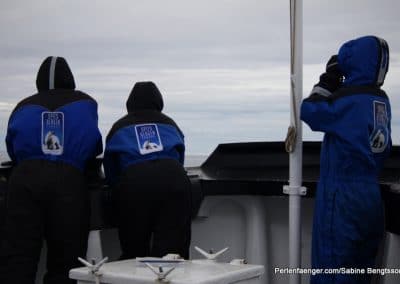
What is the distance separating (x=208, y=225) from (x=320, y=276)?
130 centimetres

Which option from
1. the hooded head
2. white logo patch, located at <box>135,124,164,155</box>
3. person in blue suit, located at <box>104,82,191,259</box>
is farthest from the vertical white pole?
white logo patch, located at <box>135,124,164,155</box>

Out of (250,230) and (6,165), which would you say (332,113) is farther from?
(6,165)

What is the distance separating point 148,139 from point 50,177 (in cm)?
62

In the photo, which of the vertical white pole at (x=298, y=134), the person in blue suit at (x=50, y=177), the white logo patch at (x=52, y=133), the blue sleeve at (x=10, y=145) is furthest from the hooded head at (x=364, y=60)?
the blue sleeve at (x=10, y=145)

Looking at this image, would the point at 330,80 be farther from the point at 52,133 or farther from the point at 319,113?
the point at 52,133

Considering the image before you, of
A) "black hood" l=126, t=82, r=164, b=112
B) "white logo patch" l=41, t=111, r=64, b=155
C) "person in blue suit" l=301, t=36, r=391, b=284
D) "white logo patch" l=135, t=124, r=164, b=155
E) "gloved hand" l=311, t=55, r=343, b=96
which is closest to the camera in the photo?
"person in blue suit" l=301, t=36, r=391, b=284

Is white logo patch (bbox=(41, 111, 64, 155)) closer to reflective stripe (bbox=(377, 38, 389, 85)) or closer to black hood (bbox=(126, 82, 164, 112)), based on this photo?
black hood (bbox=(126, 82, 164, 112))

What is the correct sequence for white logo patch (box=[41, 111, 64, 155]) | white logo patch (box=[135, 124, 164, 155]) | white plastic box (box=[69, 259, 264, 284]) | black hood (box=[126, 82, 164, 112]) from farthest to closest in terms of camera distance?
black hood (box=[126, 82, 164, 112]) → white logo patch (box=[135, 124, 164, 155]) → white logo patch (box=[41, 111, 64, 155]) → white plastic box (box=[69, 259, 264, 284])

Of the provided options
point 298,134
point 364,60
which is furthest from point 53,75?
point 364,60

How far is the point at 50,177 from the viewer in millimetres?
4020

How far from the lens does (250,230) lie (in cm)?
493

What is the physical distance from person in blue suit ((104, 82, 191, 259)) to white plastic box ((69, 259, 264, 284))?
113cm

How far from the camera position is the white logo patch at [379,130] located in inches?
152

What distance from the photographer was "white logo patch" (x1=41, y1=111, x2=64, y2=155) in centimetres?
410
